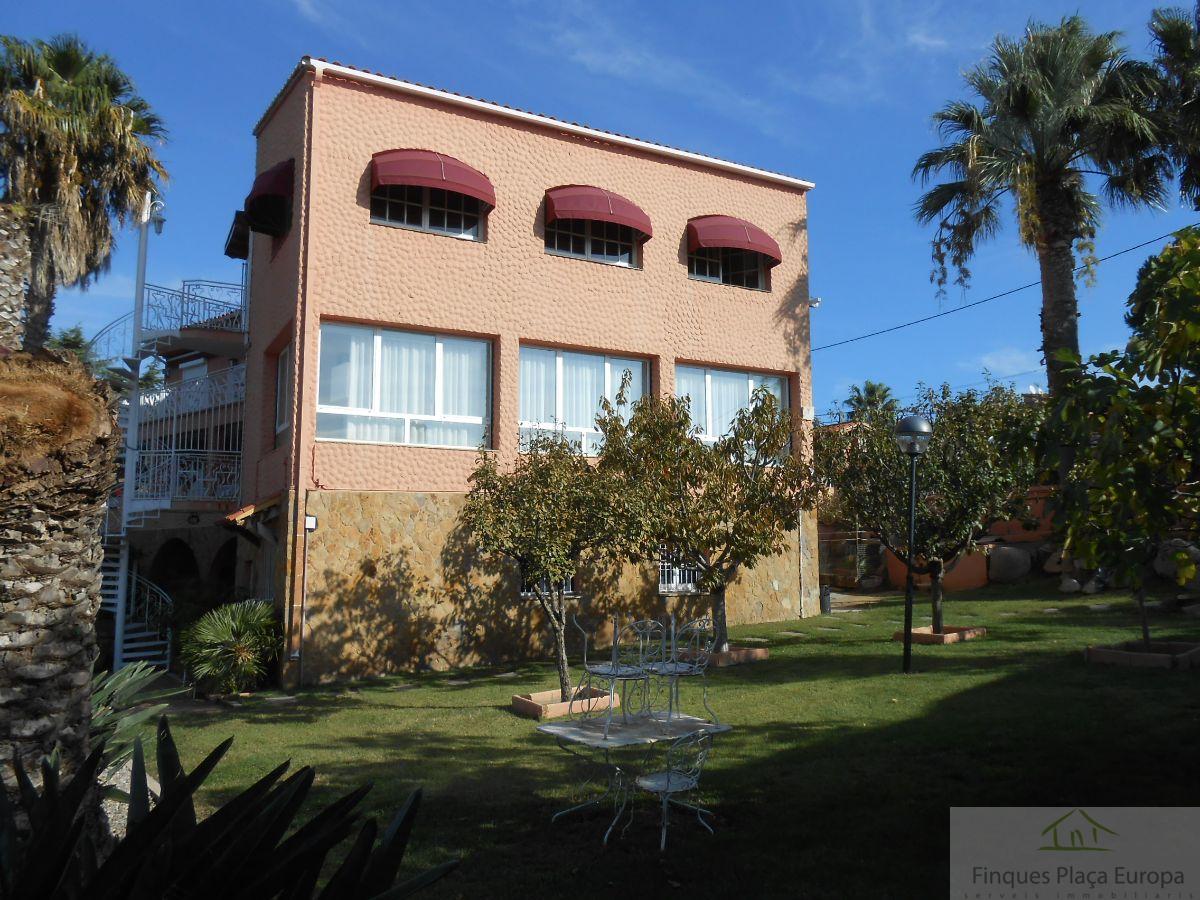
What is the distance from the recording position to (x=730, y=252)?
62.3ft

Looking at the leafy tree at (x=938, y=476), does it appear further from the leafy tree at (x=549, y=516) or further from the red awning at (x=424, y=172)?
the red awning at (x=424, y=172)

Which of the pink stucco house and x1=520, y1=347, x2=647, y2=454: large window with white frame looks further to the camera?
x1=520, y1=347, x2=647, y2=454: large window with white frame

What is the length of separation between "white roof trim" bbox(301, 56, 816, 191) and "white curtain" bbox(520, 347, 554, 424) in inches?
167

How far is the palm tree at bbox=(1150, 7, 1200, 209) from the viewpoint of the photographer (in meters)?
16.1

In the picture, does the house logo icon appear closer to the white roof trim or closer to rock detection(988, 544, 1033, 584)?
the white roof trim

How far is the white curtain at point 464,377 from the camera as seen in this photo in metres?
15.7

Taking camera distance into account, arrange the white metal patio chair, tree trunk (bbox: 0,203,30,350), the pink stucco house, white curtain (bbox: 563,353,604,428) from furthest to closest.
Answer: white curtain (bbox: 563,353,604,428) < the pink stucco house < tree trunk (bbox: 0,203,30,350) < the white metal patio chair

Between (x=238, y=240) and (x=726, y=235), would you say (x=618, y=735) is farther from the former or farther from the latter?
(x=238, y=240)

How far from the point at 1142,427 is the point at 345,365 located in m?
12.3

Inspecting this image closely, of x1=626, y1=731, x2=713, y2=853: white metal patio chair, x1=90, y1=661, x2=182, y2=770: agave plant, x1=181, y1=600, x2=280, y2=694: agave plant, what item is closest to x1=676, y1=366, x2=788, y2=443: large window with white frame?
x1=181, y1=600, x2=280, y2=694: agave plant

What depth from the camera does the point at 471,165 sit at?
1602cm

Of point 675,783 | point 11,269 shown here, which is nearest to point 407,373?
point 11,269

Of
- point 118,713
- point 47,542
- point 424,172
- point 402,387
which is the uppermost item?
point 424,172

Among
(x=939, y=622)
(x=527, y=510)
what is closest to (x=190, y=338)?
(x=527, y=510)
